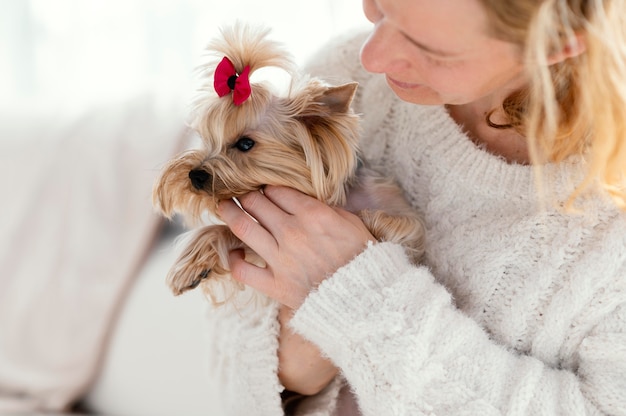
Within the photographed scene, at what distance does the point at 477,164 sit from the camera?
123 centimetres

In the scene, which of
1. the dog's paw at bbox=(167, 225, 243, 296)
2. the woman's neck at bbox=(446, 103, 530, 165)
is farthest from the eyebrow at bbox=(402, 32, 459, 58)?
the dog's paw at bbox=(167, 225, 243, 296)

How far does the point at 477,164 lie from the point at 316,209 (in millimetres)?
290

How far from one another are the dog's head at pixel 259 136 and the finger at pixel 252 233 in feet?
0.14

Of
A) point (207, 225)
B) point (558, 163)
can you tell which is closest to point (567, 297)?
point (558, 163)

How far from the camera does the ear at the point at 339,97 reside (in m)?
1.16

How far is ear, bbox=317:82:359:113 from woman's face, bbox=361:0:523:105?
91 mm

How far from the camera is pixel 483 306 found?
123 cm

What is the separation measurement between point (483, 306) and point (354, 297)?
0.81 feet

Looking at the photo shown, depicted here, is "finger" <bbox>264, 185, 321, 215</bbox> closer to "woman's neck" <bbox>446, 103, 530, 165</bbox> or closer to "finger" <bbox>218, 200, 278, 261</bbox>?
"finger" <bbox>218, 200, 278, 261</bbox>

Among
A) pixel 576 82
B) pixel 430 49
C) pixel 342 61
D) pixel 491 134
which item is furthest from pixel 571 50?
pixel 342 61

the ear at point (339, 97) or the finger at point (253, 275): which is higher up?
the ear at point (339, 97)

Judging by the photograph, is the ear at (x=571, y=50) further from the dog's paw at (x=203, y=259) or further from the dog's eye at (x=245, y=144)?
the dog's paw at (x=203, y=259)

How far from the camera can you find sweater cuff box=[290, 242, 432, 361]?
1126 millimetres

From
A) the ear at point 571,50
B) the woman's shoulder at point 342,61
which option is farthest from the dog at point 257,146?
the ear at point 571,50
